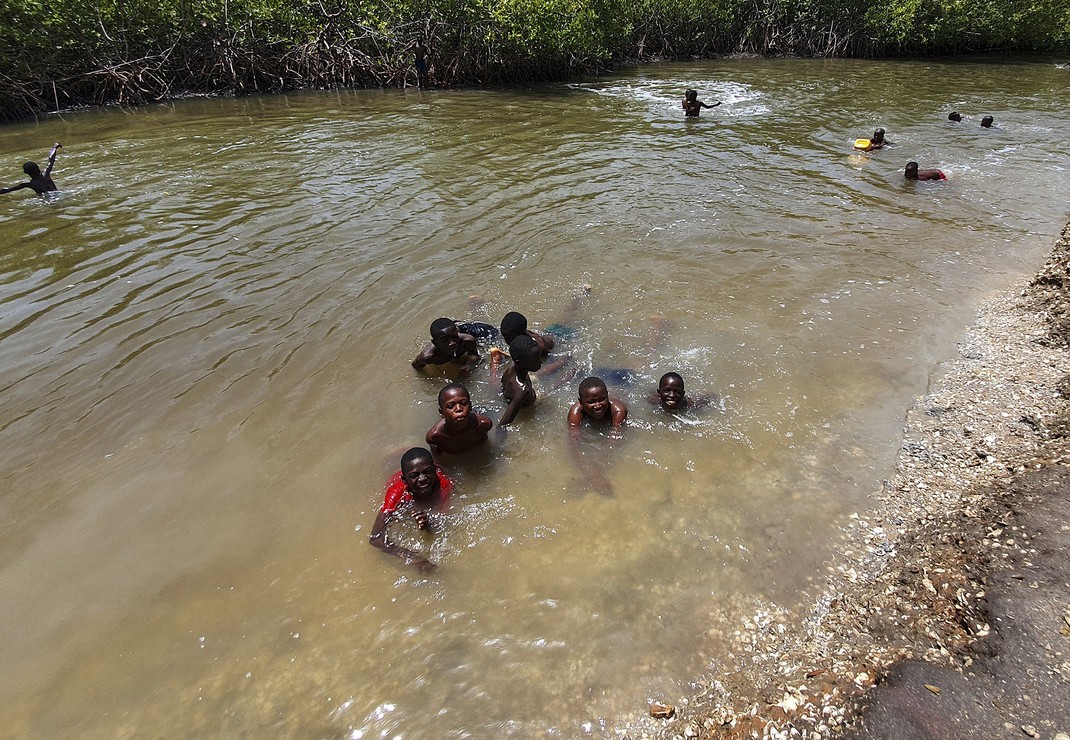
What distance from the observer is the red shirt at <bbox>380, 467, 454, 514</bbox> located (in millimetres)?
4106

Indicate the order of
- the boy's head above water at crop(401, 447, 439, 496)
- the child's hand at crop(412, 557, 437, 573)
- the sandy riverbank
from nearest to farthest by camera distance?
the sandy riverbank, the child's hand at crop(412, 557, 437, 573), the boy's head above water at crop(401, 447, 439, 496)

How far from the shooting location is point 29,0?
16359 mm

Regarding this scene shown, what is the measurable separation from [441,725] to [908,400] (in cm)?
447

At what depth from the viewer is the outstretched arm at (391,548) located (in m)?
3.77

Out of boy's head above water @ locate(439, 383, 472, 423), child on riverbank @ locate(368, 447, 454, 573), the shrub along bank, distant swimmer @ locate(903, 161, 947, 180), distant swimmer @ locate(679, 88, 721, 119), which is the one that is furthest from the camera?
the shrub along bank

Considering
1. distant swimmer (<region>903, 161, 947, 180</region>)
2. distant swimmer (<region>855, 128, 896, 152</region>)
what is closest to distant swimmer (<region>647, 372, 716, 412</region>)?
distant swimmer (<region>903, 161, 947, 180</region>)

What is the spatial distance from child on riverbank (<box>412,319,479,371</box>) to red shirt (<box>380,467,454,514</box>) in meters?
1.43

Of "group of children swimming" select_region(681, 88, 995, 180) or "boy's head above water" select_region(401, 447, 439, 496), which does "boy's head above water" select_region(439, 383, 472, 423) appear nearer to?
"boy's head above water" select_region(401, 447, 439, 496)

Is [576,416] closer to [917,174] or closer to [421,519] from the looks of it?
[421,519]

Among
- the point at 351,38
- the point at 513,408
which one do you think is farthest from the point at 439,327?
the point at 351,38

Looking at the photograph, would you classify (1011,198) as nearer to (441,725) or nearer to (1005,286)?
(1005,286)

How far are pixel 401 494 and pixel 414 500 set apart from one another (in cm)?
10

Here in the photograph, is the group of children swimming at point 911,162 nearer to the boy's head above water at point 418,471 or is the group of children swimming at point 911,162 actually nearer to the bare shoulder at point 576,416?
the bare shoulder at point 576,416

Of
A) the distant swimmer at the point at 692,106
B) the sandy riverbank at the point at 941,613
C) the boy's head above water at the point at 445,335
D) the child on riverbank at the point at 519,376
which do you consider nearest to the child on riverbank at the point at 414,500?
the child on riverbank at the point at 519,376
